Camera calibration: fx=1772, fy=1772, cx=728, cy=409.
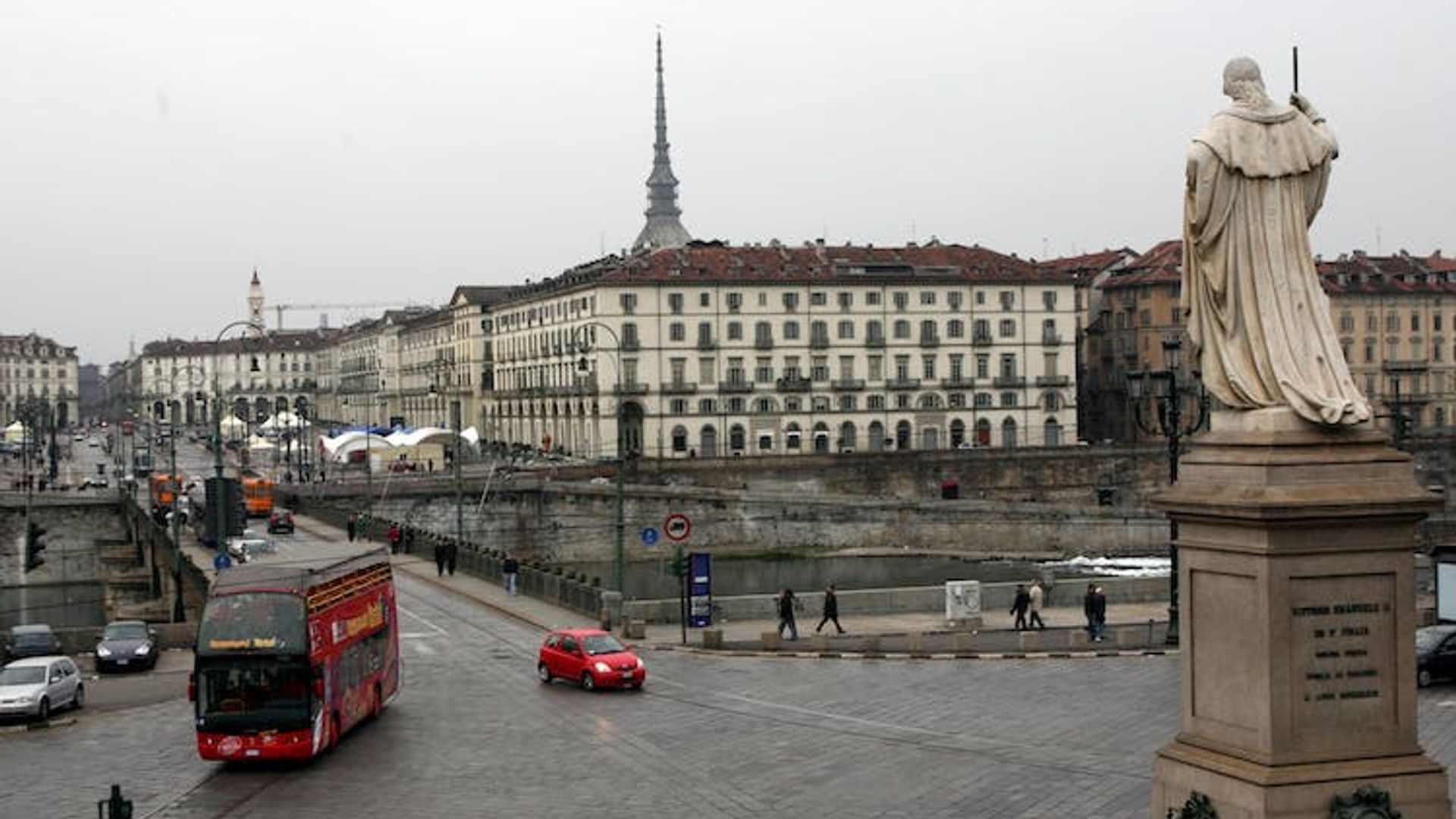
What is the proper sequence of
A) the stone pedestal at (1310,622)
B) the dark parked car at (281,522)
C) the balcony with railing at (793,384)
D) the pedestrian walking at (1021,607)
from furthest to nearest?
the balcony with railing at (793,384) → the dark parked car at (281,522) → the pedestrian walking at (1021,607) → the stone pedestal at (1310,622)

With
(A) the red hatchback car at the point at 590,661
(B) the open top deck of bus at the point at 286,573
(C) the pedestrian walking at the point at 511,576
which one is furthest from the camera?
(C) the pedestrian walking at the point at 511,576

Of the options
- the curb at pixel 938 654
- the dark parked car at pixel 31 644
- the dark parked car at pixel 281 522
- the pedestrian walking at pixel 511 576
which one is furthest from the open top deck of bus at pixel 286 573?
the dark parked car at pixel 281 522

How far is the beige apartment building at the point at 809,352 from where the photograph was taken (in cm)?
11794

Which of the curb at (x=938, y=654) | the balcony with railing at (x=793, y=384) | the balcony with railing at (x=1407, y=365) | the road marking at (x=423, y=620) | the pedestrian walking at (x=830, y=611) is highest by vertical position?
the balcony with railing at (x=1407, y=365)

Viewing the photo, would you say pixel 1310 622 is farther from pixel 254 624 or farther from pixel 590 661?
pixel 590 661

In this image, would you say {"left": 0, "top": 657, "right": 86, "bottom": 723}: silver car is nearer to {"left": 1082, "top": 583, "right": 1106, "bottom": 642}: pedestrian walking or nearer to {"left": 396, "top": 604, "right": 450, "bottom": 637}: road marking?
{"left": 396, "top": 604, "right": 450, "bottom": 637}: road marking

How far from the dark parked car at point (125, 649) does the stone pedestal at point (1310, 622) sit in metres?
31.8

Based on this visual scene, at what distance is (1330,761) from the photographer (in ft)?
43.2

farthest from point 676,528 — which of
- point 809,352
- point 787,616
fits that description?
point 809,352

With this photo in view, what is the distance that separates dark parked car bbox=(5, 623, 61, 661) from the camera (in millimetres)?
41969

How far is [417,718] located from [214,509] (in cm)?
1195

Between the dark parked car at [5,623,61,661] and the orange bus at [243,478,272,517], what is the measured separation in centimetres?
4689

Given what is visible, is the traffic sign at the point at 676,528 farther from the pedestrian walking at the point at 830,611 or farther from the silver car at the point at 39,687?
the silver car at the point at 39,687

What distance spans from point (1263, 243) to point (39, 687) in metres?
25.4
